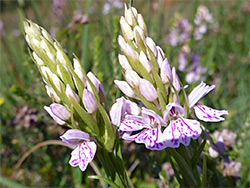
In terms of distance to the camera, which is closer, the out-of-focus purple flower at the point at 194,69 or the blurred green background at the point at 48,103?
the blurred green background at the point at 48,103

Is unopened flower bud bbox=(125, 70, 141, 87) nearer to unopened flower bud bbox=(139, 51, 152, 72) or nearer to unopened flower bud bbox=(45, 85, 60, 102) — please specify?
unopened flower bud bbox=(139, 51, 152, 72)

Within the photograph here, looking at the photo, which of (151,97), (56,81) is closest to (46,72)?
(56,81)

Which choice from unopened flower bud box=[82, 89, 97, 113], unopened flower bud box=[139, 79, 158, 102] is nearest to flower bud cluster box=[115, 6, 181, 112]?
unopened flower bud box=[139, 79, 158, 102]

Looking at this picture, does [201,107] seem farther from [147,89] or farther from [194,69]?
[194,69]

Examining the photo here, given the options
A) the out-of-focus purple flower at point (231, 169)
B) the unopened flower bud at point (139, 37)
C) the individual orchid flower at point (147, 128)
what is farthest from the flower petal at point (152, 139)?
the out-of-focus purple flower at point (231, 169)

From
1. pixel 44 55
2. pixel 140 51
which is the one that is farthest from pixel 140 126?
pixel 44 55

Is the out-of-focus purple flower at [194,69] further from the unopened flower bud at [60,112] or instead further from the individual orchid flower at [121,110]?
the unopened flower bud at [60,112]
